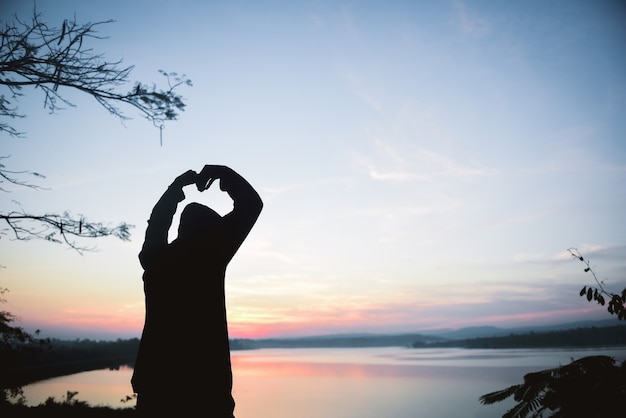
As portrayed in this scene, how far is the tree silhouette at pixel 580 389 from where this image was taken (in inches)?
124

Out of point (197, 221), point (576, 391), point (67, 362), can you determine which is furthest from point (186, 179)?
point (67, 362)

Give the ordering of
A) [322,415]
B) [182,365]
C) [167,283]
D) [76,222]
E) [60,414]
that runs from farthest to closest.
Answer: [322,415] < [60,414] < [76,222] < [167,283] < [182,365]

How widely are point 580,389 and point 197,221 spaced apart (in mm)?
3446

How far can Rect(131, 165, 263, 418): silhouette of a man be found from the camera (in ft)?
7.09

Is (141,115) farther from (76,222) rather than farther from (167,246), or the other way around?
(167,246)

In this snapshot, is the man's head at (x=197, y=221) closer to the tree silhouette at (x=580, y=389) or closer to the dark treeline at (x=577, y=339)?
the tree silhouette at (x=580, y=389)

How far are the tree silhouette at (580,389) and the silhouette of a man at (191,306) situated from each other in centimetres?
279

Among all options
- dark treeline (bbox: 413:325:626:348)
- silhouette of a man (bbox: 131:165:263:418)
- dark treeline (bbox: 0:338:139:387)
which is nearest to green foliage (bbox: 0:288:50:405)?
silhouette of a man (bbox: 131:165:263:418)

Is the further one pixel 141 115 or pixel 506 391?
pixel 141 115

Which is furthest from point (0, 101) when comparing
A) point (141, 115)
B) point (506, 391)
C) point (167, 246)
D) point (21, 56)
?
point (506, 391)

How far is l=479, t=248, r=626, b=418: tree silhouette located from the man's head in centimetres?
307

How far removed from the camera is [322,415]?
80.7 feet

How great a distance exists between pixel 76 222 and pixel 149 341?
5796mm

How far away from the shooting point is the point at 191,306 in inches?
Result: 92.0
